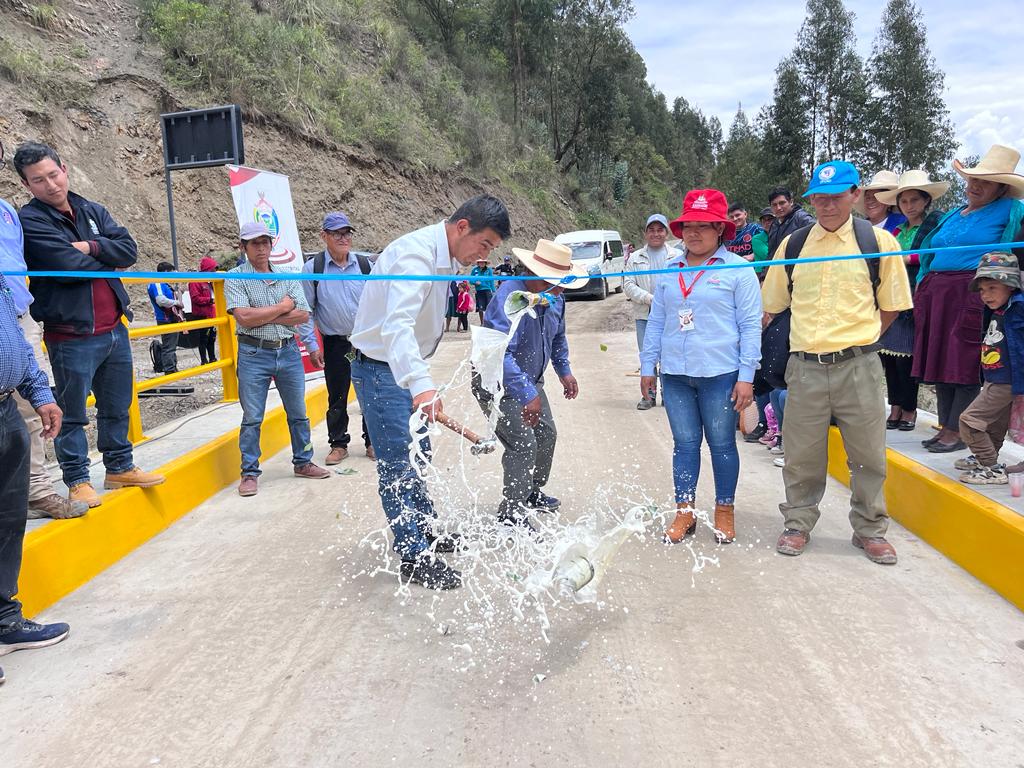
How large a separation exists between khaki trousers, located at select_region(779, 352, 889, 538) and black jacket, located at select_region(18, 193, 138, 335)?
4.03 metres

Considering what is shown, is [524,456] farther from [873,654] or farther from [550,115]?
[550,115]

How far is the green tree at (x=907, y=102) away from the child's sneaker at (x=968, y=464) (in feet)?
128

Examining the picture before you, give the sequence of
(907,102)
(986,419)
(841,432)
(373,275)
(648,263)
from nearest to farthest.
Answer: (373,275), (841,432), (986,419), (648,263), (907,102)

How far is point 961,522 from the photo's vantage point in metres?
4.04

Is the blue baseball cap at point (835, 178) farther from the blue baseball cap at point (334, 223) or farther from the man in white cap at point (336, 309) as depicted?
the blue baseball cap at point (334, 223)

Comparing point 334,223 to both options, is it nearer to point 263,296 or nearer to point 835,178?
point 263,296

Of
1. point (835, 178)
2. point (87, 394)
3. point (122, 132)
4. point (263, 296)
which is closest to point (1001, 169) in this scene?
point (835, 178)

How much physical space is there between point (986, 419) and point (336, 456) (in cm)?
484

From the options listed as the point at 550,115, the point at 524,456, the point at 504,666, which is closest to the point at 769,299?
the point at 524,456

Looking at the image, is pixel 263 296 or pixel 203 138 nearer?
pixel 263 296

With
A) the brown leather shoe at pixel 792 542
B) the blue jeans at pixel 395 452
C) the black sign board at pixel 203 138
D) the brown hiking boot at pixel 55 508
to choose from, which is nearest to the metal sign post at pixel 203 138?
the black sign board at pixel 203 138

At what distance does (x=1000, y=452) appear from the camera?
16.6 ft

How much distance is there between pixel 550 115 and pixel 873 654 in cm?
4951

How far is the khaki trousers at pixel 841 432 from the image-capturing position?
4055 millimetres
